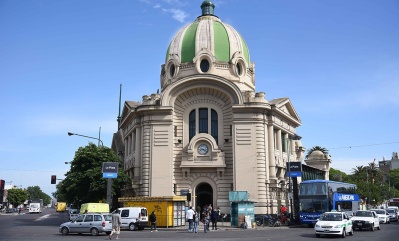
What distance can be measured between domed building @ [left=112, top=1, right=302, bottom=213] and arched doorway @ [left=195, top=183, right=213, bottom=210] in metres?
0.11

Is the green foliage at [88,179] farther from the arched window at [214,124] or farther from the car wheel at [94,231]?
the car wheel at [94,231]

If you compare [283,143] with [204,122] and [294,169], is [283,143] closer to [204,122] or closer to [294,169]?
[204,122]

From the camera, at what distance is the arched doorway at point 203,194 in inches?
1791

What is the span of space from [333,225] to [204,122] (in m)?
23.9

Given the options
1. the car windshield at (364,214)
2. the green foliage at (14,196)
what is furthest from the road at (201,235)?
the green foliage at (14,196)

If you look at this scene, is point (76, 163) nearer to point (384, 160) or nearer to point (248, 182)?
point (248, 182)

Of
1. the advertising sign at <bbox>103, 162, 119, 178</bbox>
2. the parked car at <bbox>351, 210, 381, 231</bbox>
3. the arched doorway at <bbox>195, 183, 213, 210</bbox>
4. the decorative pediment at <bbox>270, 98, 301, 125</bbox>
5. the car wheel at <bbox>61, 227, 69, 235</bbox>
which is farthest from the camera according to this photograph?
the decorative pediment at <bbox>270, 98, 301, 125</bbox>

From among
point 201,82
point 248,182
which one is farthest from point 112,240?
point 201,82

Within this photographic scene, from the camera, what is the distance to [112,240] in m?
23.5

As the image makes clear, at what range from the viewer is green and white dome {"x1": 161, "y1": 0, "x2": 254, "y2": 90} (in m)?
49.2

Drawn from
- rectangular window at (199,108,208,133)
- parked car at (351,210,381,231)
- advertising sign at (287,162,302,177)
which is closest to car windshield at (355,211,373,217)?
parked car at (351,210,381,231)

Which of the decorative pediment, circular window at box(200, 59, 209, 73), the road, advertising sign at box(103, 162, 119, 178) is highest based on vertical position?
circular window at box(200, 59, 209, 73)

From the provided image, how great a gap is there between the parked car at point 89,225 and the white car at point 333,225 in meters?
13.5

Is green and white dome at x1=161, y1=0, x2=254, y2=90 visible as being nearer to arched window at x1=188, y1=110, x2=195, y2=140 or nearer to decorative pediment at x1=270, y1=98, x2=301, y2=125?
decorative pediment at x1=270, y1=98, x2=301, y2=125
